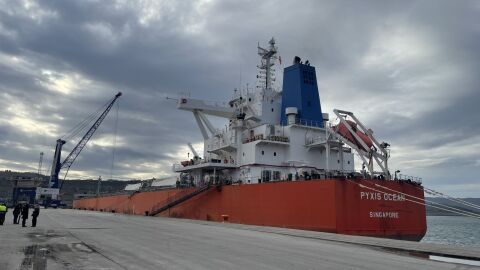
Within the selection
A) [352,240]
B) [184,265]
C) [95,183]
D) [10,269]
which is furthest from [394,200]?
[95,183]

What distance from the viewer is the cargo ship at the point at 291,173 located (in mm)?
21125

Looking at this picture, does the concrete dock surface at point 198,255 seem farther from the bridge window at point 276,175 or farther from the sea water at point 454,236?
the sea water at point 454,236

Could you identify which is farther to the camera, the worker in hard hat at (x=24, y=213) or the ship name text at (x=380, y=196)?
the worker in hard hat at (x=24, y=213)

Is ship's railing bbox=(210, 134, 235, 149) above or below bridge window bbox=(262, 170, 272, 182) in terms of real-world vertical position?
above

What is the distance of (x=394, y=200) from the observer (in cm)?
2205

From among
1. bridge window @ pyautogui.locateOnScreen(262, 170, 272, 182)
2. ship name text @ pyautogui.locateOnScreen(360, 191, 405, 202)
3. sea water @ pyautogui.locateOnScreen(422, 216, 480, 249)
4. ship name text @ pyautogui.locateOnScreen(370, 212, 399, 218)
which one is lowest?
sea water @ pyautogui.locateOnScreen(422, 216, 480, 249)

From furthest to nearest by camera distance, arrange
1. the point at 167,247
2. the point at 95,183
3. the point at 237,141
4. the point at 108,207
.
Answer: the point at 95,183 → the point at 108,207 → the point at 237,141 → the point at 167,247

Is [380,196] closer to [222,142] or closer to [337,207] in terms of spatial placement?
[337,207]

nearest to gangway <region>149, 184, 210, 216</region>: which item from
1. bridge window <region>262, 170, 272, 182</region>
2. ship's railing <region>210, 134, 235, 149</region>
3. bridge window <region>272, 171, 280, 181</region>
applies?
ship's railing <region>210, 134, 235, 149</region>

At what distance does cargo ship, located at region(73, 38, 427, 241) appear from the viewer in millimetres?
21125

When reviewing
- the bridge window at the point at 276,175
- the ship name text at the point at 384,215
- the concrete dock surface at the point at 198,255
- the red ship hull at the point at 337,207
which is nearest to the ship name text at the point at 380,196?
the red ship hull at the point at 337,207

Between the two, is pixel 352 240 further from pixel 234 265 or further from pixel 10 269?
pixel 10 269

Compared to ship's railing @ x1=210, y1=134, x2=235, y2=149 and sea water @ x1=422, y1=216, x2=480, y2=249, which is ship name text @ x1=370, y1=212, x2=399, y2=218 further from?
ship's railing @ x1=210, y1=134, x2=235, y2=149

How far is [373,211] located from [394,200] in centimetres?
172
